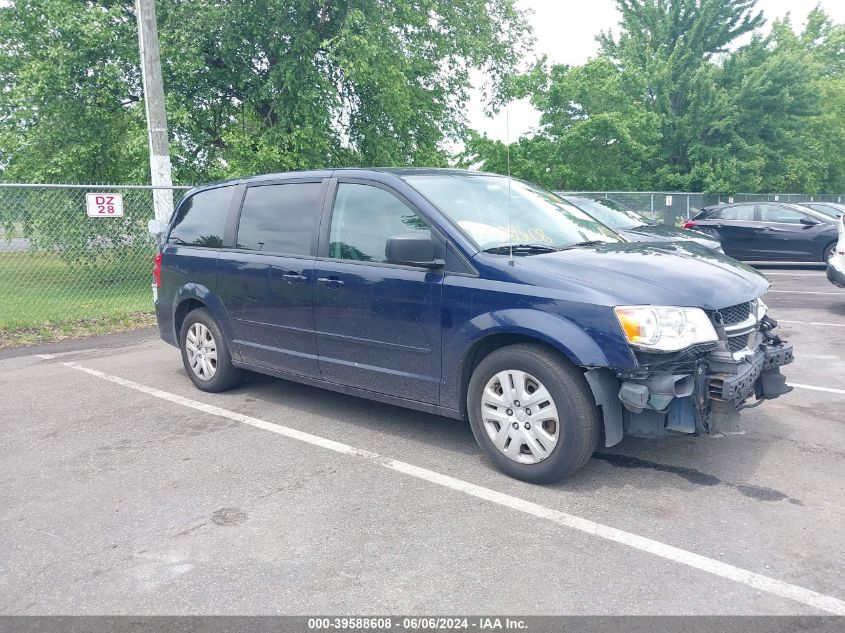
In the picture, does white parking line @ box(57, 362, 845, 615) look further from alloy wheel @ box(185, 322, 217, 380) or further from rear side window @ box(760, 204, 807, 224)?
rear side window @ box(760, 204, 807, 224)

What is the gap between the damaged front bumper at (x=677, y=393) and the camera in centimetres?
372

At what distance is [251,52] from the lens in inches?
555

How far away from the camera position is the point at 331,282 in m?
4.91

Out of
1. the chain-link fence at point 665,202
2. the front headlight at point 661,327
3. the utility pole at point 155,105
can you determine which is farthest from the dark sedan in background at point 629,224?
the chain-link fence at point 665,202

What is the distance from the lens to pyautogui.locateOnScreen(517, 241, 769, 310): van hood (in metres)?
3.82

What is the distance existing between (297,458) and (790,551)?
280cm

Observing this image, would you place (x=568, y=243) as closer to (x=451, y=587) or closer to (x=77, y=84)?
(x=451, y=587)

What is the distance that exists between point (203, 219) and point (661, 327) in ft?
13.5

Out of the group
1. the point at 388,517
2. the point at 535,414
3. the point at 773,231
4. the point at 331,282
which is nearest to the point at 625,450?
the point at 535,414

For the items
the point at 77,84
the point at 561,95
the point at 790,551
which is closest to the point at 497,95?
the point at 561,95

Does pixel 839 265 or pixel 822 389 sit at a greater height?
pixel 839 265

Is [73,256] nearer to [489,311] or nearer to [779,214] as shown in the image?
[489,311]

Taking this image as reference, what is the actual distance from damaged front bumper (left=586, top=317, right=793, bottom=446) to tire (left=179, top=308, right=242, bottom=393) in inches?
131

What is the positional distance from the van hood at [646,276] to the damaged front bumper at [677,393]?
304mm
